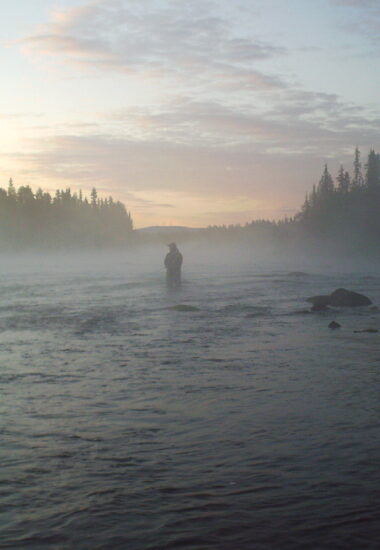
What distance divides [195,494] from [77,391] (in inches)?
216

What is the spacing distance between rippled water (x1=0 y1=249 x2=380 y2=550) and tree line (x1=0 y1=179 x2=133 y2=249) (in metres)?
112

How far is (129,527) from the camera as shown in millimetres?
6285

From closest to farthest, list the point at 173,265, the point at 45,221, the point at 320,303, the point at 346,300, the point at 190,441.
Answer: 1. the point at 190,441
2. the point at 320,303
3. the point at 346,300
4. the point at 173,265
5. the point at 45,221

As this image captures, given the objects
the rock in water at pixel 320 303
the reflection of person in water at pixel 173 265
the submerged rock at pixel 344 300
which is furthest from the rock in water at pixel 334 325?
the reflection of person in water at pixel 173 265

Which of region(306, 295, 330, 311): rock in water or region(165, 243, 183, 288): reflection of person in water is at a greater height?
region(165, 243, 183, 288): reflection of person in water

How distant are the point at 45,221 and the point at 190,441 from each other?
129m

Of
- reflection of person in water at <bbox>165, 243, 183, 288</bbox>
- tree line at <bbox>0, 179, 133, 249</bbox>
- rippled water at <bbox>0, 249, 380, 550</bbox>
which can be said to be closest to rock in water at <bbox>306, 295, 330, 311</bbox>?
rippled water at <bbox>0, 249, 380, 550</bbox>

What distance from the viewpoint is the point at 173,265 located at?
39.2 meters

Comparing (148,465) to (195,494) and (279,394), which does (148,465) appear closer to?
(195,494)

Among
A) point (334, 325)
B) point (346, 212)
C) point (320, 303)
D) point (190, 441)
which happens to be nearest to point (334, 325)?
point (334, 325)

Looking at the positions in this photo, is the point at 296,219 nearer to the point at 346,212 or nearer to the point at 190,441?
the point at 346,212

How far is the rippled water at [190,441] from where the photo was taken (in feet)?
20.6

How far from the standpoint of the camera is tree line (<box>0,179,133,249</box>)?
12650cm

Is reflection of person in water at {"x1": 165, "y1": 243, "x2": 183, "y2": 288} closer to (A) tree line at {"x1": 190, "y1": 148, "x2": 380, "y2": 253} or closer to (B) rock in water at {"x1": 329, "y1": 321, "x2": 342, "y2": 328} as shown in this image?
(B) rock in water at {"x1": 329, "y1": 321, "x2": 342, "y2": 328}
